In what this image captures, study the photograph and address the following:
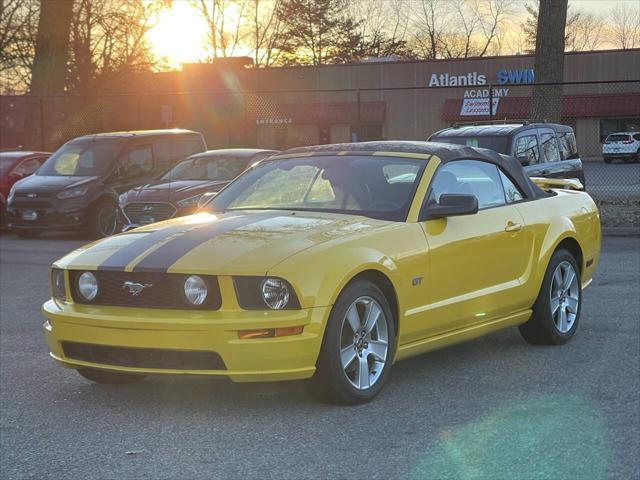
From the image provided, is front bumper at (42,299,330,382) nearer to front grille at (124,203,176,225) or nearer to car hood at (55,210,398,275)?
car hood at (55,210,398,275)

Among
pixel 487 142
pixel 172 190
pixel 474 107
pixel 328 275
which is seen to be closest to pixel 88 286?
pixel 328 275

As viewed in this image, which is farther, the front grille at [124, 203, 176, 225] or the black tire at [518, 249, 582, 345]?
the front grille at [124, 203, 176, 225]

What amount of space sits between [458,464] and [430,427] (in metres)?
0.63

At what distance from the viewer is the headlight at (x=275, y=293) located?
521 centimetres

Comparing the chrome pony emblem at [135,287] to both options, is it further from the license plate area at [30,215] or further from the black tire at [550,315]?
the license plate area at [30,215]

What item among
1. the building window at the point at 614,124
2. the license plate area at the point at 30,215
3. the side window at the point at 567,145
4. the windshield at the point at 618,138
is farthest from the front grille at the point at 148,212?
the building window at the point at 614,124

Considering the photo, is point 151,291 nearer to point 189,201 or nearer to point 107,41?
point 189,201

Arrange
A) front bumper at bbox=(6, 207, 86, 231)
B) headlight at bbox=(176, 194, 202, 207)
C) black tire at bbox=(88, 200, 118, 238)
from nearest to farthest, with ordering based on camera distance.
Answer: headlight at bbox=(176, 194, 202, 207) < front bumper at bbox=(6, 207, 86, 231) < black tire at bbox=(88, 200, 118, 238)

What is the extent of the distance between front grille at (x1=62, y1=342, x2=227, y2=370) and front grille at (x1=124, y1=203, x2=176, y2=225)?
8778 millimetres

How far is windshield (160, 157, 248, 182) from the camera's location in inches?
591

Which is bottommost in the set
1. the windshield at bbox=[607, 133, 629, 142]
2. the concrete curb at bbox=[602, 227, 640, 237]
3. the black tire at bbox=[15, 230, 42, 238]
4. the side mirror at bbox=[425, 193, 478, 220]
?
the black tire at bbox=[15, 230, 42, 238]

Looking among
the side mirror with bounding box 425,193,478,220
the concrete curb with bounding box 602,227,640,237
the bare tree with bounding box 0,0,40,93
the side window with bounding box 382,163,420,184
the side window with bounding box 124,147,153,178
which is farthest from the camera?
the bare tree with bounding box 0,0,40,93

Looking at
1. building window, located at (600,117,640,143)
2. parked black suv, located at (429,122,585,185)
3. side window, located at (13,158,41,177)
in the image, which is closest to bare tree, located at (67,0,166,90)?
side window, located at (13,158,41,177)

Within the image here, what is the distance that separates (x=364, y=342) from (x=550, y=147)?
10.2 meters
